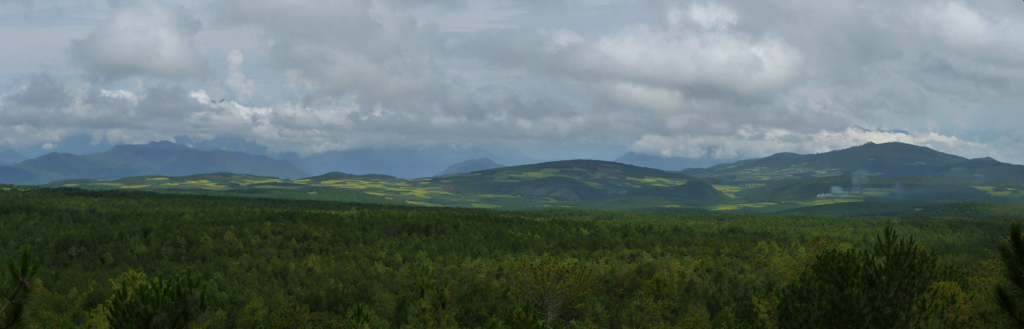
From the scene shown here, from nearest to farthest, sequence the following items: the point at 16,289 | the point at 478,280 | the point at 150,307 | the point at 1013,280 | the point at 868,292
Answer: the point at 1013,280 → the point at 16,289 → the point at 150,307 → the point at 868,292 → the point at 478,280

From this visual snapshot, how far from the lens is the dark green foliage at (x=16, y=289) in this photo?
956 inches

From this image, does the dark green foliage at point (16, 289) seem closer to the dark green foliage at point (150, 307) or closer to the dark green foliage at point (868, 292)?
the dark green foliage at point (150, 307)

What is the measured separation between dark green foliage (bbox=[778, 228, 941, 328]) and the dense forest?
14 centimetres

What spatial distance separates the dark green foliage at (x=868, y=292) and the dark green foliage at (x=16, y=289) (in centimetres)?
5344

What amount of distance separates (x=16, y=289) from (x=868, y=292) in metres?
57.9

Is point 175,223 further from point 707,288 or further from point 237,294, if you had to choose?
point 707,288

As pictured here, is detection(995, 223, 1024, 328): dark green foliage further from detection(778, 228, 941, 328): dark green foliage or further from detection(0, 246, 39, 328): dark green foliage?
detection(0, 246, 39, 328): dark green foliage

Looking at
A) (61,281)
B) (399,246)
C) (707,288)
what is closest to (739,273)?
(707,288)

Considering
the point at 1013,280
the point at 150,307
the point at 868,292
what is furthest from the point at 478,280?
the point at 1013,280

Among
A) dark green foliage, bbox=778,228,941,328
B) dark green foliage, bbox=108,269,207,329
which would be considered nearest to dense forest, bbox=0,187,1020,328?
dark green foliage, bbox=778,228,941,328

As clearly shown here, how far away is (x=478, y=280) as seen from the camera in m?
117

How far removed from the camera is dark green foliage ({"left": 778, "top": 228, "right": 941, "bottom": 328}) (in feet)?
152

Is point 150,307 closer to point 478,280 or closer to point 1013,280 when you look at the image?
point 1013,280

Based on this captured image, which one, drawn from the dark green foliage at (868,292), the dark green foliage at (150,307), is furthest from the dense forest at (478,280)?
the dark green foliage at (150,307)
